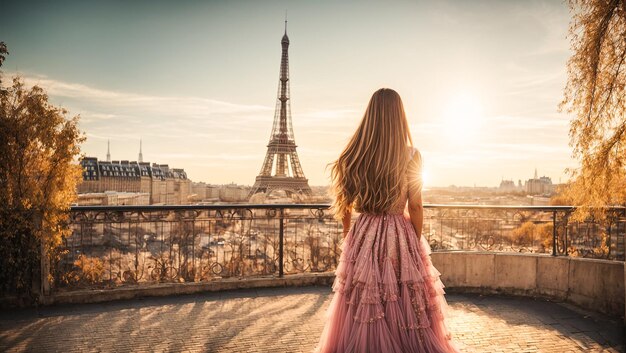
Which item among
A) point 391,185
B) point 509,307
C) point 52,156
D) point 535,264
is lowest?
point 509,307

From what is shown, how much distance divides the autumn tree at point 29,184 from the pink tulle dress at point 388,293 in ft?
12.5

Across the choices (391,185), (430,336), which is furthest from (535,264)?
(391,185)

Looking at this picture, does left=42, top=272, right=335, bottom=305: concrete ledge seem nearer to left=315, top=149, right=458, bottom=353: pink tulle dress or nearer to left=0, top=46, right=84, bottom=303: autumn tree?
left=0, top=46, right=84, bottom=303: autumn tree

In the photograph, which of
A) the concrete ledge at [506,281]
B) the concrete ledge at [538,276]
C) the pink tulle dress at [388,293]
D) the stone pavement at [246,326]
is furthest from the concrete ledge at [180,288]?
the pink tulle dress at [388,293]

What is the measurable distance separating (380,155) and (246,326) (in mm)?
2554

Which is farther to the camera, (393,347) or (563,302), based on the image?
(563,302)

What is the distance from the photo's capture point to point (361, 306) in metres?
2.46

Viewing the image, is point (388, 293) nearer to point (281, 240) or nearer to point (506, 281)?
point (281, 240)

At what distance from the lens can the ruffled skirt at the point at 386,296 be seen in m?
2.42

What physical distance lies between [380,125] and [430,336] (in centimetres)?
134

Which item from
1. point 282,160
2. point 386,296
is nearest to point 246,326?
point 386,296

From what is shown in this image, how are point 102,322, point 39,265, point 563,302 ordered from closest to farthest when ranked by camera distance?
1. point 102,322
2. point 39,265
3. point 563,302

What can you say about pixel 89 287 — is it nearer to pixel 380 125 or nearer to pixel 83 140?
pixel 83 140

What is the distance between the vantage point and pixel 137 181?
247ft
